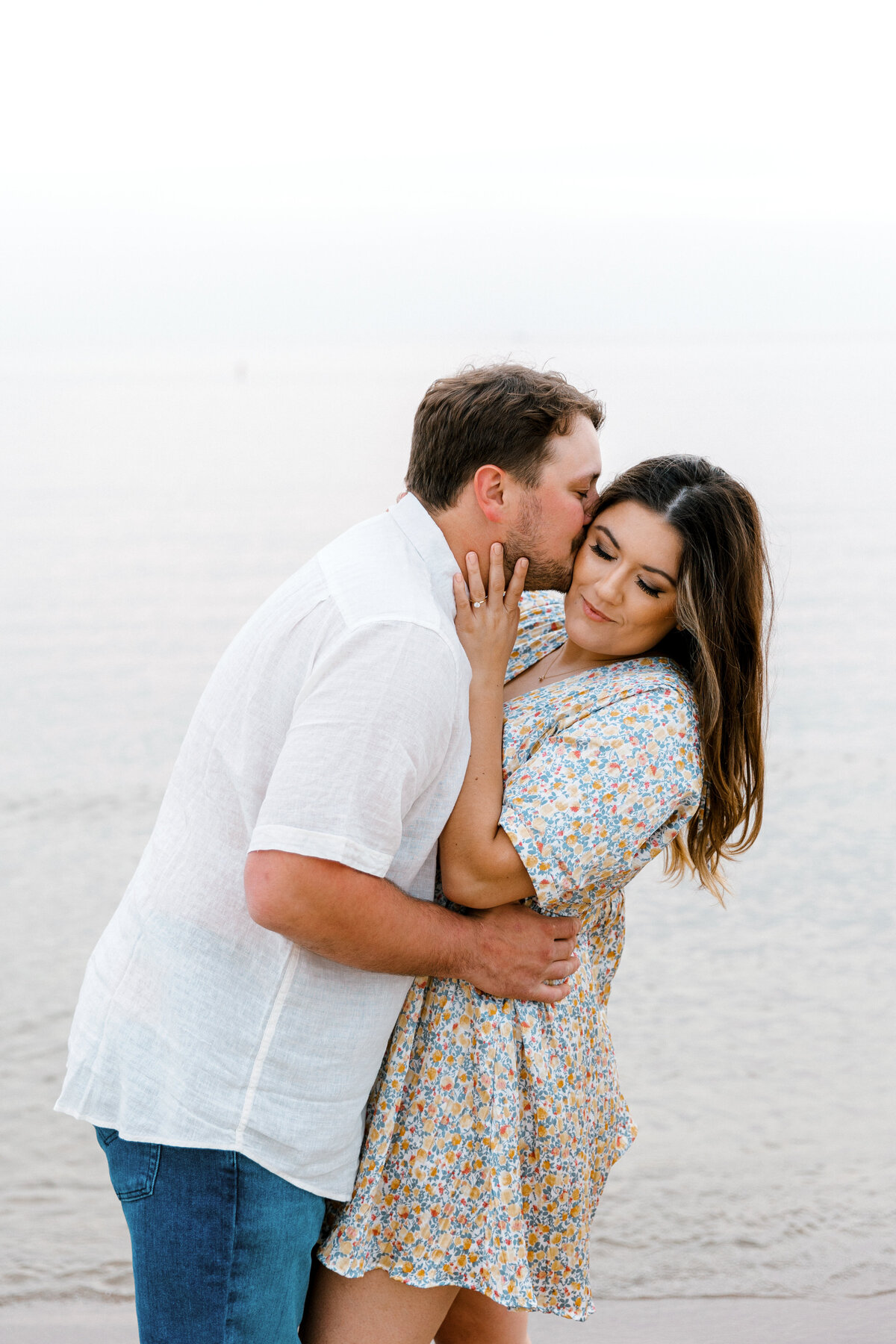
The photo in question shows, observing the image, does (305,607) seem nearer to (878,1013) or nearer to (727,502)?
(727,502)

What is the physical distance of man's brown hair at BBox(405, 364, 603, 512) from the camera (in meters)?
2.16

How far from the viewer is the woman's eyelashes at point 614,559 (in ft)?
7.70

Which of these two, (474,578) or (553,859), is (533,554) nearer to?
(474,578)

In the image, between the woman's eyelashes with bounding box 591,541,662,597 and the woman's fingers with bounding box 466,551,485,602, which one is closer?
the woman's fingers with bounding box 466,551,485,602

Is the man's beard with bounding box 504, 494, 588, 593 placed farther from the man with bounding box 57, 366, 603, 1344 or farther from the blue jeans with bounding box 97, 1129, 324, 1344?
the blue jeans with bounding box 97, 1129, 324, 1344

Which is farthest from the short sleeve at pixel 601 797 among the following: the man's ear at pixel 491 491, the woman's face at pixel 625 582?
the man's ear at pixel 491 491

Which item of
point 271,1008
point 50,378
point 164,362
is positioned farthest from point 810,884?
point 164,362

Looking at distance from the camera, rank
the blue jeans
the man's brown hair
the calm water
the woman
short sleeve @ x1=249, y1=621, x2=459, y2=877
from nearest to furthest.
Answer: short sleeve @ x1=249, y1=621, x2=459, y2=877
the blue jeans
the woman
the man's brown hair
the calm water

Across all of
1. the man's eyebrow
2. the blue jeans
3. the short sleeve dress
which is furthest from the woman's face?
the blue jeans

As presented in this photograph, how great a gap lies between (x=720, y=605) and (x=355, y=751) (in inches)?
33.3

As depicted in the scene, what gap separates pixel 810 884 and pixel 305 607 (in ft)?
20.4

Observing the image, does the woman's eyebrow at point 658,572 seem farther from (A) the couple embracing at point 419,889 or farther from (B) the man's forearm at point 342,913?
(B) the man's forearm at point 342,913

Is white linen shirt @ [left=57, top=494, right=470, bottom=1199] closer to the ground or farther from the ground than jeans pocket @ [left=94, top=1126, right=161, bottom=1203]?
farther from the ground

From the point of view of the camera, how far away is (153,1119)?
Answer: 1.95 metres
